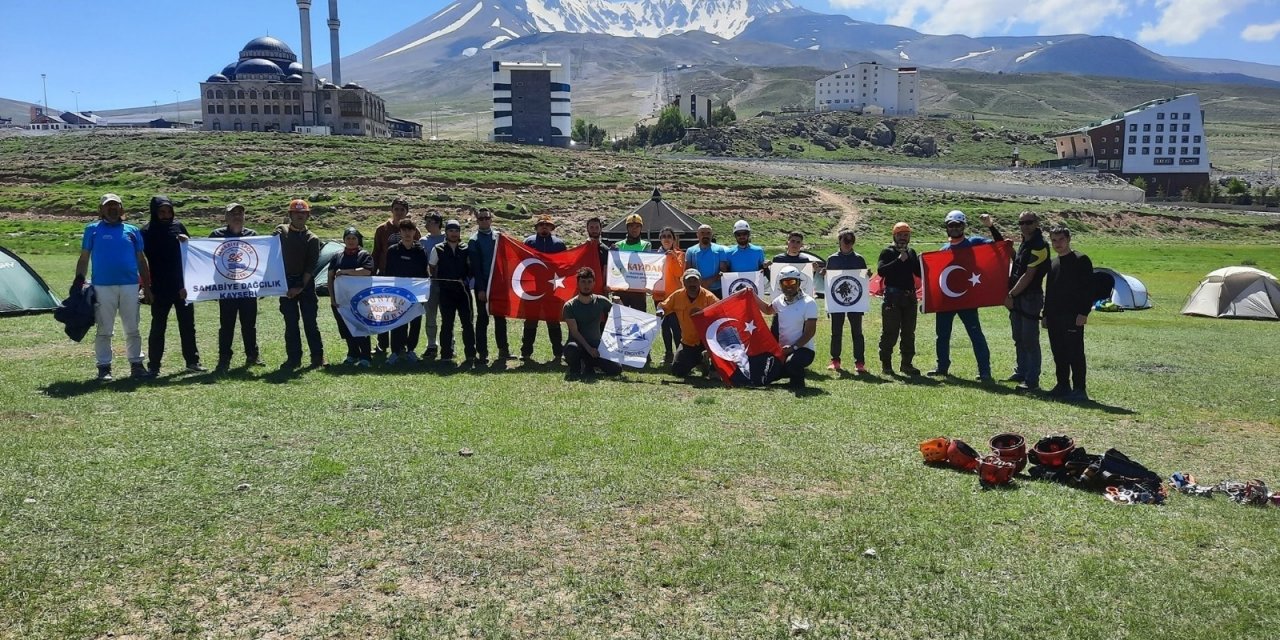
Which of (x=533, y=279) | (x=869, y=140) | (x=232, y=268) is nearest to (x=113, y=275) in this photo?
(x=232, y=268)

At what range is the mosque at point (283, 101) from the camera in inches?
5089

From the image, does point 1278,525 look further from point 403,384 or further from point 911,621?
point 403,384

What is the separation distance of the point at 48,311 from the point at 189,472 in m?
13.7

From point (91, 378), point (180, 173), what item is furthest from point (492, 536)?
point (180, 173)

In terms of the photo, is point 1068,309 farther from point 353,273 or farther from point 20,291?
point 20,291

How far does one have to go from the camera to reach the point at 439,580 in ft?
18.6

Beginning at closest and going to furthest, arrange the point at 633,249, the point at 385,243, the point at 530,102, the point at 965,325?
the point at 965,325, the point at 385,243, the point at 633,249, the point at 530,102

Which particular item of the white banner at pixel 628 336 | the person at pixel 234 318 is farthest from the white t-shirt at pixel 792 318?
the person at pixel 234 318

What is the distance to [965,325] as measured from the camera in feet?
43.4

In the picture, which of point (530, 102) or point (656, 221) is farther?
point (530, 102)

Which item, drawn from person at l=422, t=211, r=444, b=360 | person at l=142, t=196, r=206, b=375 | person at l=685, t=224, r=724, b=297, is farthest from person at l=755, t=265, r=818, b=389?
person at l=142, t=196, r=206, b=375

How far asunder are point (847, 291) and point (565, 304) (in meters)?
4.52

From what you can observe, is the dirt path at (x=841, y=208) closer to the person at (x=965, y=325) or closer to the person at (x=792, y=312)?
the person at (x=965, y=325)

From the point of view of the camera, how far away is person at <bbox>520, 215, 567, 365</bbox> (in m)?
13.8
